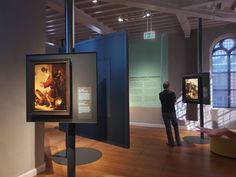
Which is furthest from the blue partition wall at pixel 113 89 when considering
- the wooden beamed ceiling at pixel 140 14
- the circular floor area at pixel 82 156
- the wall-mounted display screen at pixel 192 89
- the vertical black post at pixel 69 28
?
the wall-mounted display screen at pixel 192 89

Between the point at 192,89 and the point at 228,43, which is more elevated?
the point at 228,43

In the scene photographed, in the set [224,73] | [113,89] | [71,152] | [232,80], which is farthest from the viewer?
[224,73]

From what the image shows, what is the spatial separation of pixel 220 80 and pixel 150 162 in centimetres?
461

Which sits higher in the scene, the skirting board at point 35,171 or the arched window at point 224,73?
the arched window at point 224,73

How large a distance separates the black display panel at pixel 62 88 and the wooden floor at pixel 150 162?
2057 mm

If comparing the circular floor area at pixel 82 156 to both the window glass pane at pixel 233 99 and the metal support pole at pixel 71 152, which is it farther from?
the window glass pane at pixel 233 99

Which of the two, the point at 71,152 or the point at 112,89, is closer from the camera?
the point at 112,89

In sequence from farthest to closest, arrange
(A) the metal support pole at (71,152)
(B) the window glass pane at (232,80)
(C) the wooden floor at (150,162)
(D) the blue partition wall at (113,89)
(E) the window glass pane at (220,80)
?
(E) the window glass pane at (220,80)
(B) the window glass pane at (232,80)
(C) the wooden floor at (150,162)
(A) the metal support pole at (71,152)
(D) the blue partition wall at (113,89)

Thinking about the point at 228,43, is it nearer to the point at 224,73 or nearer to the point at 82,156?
the point at 224,73

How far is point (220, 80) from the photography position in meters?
7.55

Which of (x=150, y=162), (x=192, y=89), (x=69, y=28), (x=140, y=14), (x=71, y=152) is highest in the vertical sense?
(x=140, y=14)

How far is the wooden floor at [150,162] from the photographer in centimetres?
387

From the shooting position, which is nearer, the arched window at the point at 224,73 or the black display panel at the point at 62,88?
the black display panel at the point at 62,88

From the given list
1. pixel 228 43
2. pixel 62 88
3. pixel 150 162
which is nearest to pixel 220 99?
pixel 228 43
